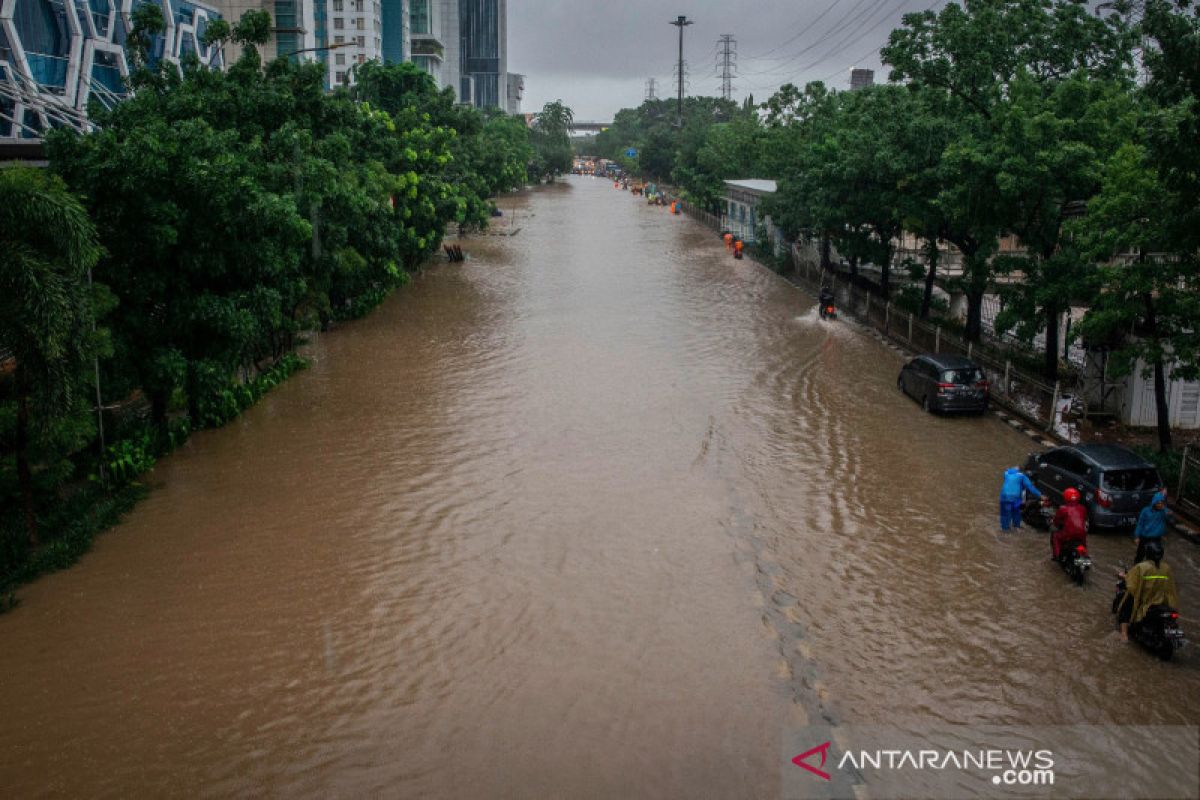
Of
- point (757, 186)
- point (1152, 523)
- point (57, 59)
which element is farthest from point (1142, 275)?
point (757, 186)

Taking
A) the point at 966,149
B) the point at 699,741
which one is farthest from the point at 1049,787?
the point at 966,149

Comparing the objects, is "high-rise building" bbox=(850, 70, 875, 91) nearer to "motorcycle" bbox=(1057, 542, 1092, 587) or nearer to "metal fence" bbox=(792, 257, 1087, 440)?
"metal fence" bbox=(792, 257, 1087, 440)

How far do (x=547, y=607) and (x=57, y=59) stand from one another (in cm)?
3941

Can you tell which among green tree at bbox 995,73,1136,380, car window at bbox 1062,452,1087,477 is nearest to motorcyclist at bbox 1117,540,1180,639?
car window at bbox 1062,452,1087,477

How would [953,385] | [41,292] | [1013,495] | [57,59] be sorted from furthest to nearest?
[57,59] < [953,385] < [1013,495] < [41,292]

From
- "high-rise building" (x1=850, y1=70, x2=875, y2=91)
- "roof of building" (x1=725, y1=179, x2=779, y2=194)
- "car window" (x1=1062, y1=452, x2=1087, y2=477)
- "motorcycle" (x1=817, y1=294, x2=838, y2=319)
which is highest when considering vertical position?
"high-rise building" (x1=850, y1=70, x2=875, y2=91)

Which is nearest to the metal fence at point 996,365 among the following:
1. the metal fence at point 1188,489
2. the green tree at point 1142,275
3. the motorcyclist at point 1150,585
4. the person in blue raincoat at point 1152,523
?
the green tree at point 1142,275

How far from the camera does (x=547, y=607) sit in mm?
13578

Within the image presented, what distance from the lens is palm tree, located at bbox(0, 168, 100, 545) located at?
1369 centimetres

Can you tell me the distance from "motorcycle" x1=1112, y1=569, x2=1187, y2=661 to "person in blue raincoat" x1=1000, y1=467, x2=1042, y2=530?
3965 mm

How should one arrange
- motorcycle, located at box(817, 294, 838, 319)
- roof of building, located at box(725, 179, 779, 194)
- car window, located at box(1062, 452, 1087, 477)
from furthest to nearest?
roof of building, located at box(725, 179, 779, 194)
motorcycle, located at box(817, 294, 838, 319)
car window, located at box(1062, 452, 1087, 477)

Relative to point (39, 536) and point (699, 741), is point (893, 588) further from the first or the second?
Answer: point (39, 536)

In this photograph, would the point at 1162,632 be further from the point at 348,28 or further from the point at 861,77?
the point at 348,28

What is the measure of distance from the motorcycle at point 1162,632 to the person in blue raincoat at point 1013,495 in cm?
396
